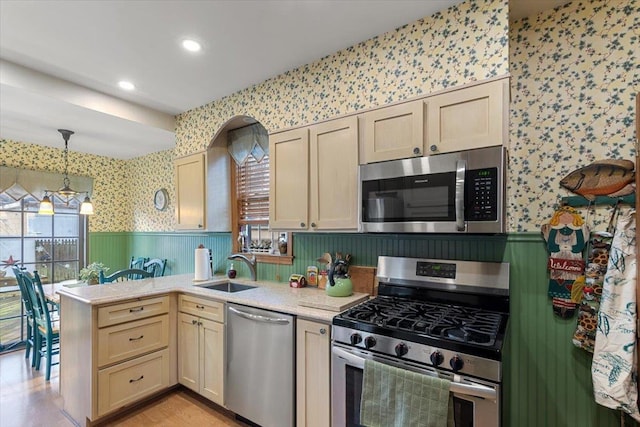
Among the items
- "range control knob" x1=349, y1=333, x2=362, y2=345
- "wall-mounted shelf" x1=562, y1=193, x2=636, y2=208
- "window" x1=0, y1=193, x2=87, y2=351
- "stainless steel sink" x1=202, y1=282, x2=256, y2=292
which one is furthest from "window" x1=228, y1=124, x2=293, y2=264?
"window" x1=0, y1=193, x2=87, y2=351

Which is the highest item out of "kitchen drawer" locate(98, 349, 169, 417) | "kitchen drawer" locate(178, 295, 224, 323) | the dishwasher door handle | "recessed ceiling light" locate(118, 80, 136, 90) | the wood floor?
"recessed ceiling light" locate(118, 80, 136, 90)

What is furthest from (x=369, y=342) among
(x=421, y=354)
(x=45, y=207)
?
(x=45, y=207)

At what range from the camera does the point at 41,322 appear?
3.10 m

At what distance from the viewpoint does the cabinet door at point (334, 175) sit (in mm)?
2092

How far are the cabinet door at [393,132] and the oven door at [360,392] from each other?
1.16 meters

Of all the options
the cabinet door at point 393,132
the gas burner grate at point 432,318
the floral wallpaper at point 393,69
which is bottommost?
the gas burner grate at point 432,318

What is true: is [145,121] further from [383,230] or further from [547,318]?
[547,318]

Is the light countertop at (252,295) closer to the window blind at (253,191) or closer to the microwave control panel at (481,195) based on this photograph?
the window blind at (253,191)

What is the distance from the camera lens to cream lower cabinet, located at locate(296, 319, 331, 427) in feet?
5.93

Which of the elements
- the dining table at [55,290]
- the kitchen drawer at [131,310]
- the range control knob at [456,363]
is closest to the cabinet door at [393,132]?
→ the range control knob at [456,363]

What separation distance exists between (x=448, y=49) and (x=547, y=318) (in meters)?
1.66

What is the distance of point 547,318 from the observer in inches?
69.7

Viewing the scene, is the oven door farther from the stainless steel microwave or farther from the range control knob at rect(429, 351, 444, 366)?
the stainless steel microwave

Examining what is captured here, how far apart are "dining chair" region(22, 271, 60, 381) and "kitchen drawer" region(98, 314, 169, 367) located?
1205 mm
